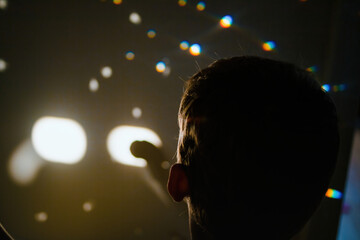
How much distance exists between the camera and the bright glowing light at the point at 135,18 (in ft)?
3.42

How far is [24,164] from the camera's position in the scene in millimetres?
1073

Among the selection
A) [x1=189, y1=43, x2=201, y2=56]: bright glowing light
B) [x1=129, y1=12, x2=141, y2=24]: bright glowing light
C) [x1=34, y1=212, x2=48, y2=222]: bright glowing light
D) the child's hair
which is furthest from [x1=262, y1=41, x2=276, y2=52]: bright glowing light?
[x1=34, y1=212, x2=48, y2=222]: bright glowing light

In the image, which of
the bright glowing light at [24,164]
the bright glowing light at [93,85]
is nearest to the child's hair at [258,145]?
the bright glowing light at [93,85]

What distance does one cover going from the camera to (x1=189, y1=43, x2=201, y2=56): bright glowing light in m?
1.06

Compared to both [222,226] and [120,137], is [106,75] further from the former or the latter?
[222,226]

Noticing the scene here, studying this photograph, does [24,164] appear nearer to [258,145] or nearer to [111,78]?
[111,78]

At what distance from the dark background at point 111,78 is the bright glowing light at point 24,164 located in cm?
3

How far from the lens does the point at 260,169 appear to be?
1.00 feet

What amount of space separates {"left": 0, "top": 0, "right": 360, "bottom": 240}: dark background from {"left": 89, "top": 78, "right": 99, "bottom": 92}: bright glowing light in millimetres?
18

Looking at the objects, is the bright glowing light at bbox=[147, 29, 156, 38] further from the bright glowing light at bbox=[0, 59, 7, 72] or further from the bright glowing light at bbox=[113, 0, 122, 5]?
the bright glowing light at bbox=[0, 59, 7, 72]

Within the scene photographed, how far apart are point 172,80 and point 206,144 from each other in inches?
30.9

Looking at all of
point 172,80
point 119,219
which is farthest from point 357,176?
point 119,219

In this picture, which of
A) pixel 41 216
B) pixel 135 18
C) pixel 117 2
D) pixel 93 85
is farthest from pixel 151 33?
pixel 41 216

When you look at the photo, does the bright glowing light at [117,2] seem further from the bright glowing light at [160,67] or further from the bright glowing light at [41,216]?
the bright glowing light at [41,216]
